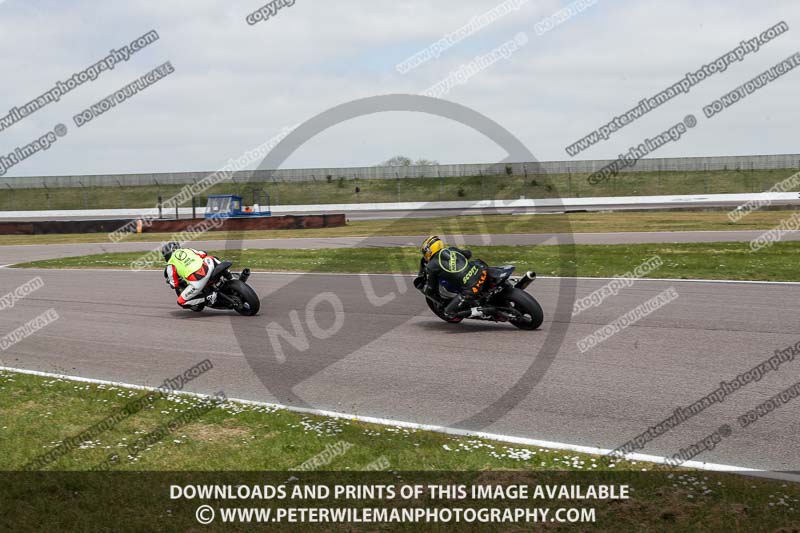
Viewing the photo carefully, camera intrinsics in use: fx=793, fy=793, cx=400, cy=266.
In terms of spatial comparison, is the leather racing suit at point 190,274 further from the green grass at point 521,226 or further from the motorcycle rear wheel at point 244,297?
the green grass at point 521,226

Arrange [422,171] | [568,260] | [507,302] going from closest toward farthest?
[507,302] → [568,260] → [422,171]

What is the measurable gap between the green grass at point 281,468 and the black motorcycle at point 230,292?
5.29 m

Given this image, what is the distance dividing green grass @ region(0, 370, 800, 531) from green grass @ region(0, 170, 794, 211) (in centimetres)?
5323

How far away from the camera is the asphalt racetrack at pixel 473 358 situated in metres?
6.36

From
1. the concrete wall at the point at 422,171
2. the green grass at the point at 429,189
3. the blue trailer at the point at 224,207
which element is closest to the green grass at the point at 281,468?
the blue trailer at the point at 224,207

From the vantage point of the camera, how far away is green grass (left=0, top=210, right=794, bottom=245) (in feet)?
101

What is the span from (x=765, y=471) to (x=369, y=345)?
17.9 ft

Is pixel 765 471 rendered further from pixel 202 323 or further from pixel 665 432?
pixel 202 323

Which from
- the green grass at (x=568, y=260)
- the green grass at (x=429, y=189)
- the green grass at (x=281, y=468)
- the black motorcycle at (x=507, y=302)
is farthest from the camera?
the green grass at (x=429, y=189)

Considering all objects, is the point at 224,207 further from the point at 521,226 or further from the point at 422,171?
the point at 422,171

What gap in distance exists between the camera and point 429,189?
65.0 m

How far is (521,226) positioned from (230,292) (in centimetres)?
2287

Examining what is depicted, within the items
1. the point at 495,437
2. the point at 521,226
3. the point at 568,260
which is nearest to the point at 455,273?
the point at 495,437

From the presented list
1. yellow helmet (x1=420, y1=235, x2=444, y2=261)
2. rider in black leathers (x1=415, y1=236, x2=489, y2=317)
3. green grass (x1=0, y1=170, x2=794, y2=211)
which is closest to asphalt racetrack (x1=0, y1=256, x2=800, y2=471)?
rider in black leathers (x1=415, y1=236, x2=489, y2=317)
